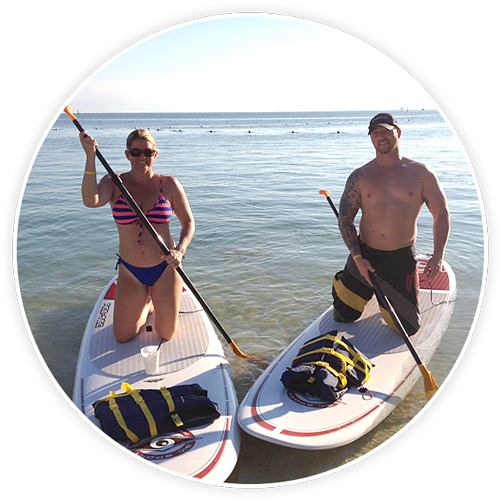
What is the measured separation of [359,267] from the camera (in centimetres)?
448

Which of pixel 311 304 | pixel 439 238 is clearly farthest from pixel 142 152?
pixel 311 304

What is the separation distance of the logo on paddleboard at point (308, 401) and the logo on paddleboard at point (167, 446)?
878 millimetres

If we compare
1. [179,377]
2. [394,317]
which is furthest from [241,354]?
[394,317]

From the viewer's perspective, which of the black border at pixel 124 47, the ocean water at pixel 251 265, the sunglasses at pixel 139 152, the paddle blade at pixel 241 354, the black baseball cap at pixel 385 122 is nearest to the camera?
the black border at pixel 124 47

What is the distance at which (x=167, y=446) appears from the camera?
328 cm

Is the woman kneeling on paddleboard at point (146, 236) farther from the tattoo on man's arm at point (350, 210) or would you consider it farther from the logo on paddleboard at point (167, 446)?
the tattoo on man's arm at point (350, 210)

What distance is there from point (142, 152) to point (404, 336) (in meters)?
2.77

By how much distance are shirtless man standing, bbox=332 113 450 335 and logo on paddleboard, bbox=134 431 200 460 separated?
6.92ft

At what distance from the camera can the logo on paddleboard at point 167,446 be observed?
10.5ft

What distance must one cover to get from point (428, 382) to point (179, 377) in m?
2.20

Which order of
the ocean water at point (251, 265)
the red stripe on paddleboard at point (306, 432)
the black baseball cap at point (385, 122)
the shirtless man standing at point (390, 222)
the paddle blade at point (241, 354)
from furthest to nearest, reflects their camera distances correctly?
the paddle blade at point (241, 354) → the ocean water at point (251, 265) → the shirtless man standing at point (390, 222) → the black baseball cap at point (385, 122) → the red stripe on paddleboard at point (306, 432)

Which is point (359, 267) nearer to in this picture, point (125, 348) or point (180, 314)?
point (180, 314)

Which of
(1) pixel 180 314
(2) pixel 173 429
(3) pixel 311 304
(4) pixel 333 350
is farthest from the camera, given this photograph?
(3) pixel 311 304

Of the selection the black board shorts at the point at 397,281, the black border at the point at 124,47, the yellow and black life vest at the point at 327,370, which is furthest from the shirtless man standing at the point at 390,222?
the black border at the point at 124,47
